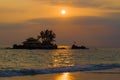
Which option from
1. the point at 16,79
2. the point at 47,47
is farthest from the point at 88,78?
the point at 47,47

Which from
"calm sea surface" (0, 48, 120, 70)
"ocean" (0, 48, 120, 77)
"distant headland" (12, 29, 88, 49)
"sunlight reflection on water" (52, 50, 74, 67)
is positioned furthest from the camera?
"distant headland" (12, 29, 88, 49)

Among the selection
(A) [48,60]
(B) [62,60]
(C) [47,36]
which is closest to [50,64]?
(A) [48,60]

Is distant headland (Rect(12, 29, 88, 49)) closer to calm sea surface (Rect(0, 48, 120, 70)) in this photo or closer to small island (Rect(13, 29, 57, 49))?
small island (Rect(13, 29, 57, 49))

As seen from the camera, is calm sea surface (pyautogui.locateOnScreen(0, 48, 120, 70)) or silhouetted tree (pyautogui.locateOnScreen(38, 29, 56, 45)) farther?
silhouetted tree (pyautogui.locateOnScreen(38, 29, 56, 45))

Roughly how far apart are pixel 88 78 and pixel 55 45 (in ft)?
434

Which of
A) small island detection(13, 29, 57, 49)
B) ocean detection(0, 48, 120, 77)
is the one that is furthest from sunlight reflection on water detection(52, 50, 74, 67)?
small island detection(13, 29, 57, 49)

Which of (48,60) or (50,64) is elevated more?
(48,60)

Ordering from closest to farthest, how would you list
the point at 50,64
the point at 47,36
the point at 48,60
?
the point at 50,64 → the point at 48,60 → the point at 47,36

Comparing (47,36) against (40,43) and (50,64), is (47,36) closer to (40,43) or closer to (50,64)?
(40,43)

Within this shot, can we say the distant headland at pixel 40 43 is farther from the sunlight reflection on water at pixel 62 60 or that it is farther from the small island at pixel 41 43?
the sunlight reflection on water at pixel 62 60

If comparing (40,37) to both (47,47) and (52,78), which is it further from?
(52,78)

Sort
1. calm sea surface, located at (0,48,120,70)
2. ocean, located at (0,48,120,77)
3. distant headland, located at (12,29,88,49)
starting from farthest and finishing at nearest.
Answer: distant headland, located at (12,29,88,49) → calm sea surface, located at (0,48,120,70) → ocean, located at (0,48,120,77)

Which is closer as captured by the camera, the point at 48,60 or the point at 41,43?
the point at 48,60

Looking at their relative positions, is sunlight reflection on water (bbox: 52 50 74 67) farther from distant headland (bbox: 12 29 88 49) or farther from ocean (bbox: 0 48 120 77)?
distant headland (bbox: 12 29 88 49)
